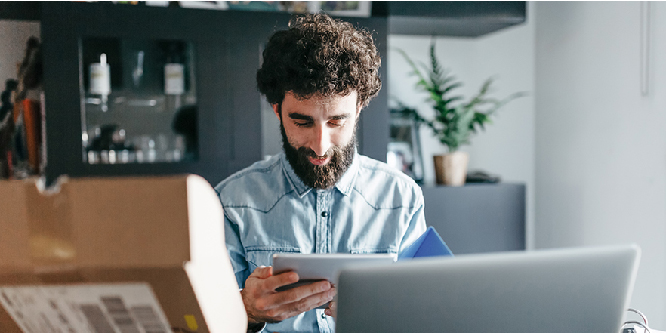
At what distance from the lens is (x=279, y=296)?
88 cm

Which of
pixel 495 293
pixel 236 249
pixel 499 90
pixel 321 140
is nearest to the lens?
pixel 495 293

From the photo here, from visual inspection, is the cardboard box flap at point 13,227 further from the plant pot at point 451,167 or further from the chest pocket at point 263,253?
the plant pot at point 451,167

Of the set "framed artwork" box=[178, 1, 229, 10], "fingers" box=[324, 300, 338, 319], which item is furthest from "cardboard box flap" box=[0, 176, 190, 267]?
"framed artwork" box=[178, 1, 229, 10]

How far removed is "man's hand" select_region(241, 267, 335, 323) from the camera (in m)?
0.86

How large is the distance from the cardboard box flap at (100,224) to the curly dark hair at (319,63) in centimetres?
79

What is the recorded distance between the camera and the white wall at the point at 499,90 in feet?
8.45

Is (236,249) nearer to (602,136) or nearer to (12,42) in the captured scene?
(12,42)

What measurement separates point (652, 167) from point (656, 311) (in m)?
0.60

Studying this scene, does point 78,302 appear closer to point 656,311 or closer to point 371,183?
point 371,183

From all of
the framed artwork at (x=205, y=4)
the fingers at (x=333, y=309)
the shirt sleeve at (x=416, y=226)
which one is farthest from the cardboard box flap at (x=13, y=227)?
the framed artwork at (x=205, y=4)

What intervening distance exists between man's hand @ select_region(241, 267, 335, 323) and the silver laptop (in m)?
0.35

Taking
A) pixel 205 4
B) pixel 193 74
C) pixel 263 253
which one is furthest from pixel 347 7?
pixel 263 253

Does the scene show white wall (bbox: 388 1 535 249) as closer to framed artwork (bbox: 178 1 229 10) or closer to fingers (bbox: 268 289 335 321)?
framed artwork (bbox: 178 1 229 10)

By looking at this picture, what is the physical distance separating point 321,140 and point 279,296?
0.43m
